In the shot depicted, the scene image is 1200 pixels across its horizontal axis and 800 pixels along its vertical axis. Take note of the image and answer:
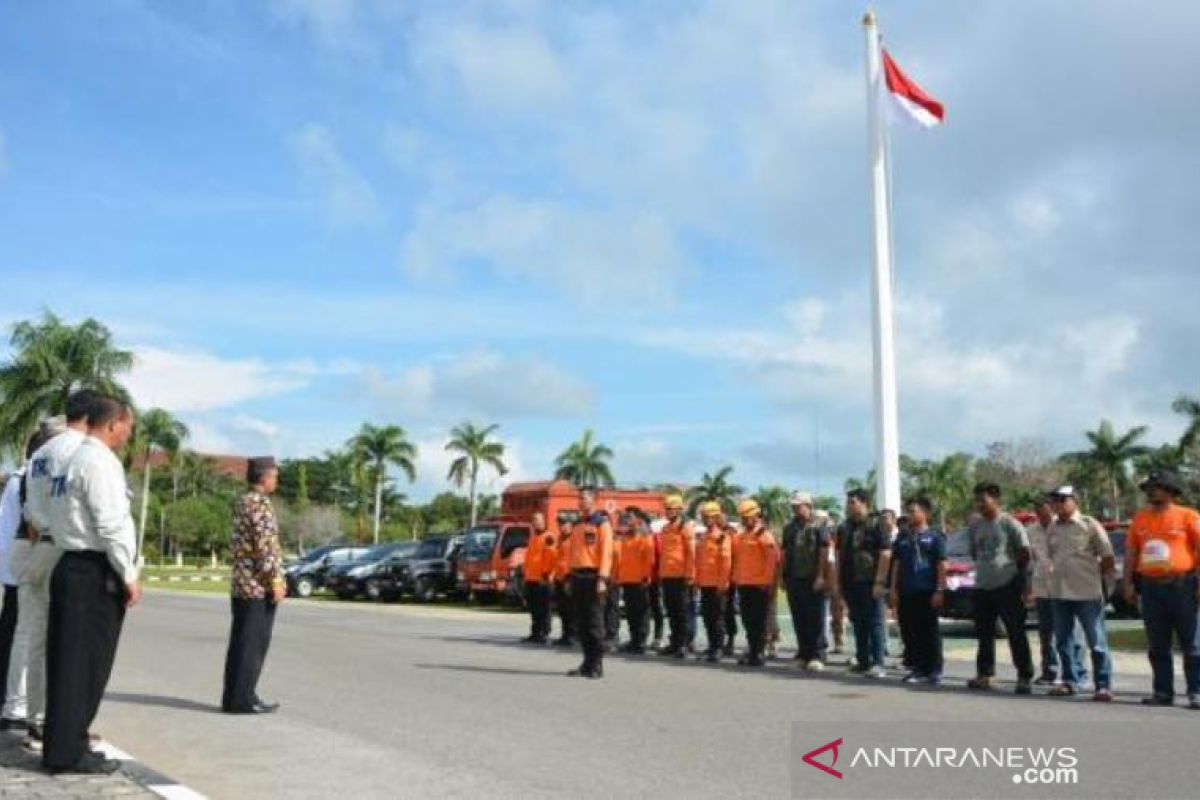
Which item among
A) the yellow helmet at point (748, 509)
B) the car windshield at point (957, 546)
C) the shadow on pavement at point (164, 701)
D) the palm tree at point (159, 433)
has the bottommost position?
the shadow on pavement at point (164, 701)

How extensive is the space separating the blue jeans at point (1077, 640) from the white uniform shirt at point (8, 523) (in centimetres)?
880

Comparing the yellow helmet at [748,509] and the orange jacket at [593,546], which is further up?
the yellow helmet at [748,509]

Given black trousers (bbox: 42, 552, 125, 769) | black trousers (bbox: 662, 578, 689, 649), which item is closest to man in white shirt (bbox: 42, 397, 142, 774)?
black trousers (bbox: 42, 552, 125, 769)

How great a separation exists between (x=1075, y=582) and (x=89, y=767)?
28.2 feet

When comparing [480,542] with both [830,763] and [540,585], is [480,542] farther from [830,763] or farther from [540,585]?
[830,763]

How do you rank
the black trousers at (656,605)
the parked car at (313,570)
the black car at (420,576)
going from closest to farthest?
the black trousers at (656,605) < the black car at (420,576) < the parked car at (313,570)

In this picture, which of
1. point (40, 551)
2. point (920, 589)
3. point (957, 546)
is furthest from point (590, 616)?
point (957, 546)

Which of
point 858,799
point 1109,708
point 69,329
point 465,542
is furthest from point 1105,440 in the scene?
point 858,799

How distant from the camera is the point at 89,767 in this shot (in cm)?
673

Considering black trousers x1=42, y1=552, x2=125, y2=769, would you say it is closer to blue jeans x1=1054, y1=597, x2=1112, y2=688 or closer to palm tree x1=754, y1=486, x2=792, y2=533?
blue jeans x1=1054, y1=597, x2=1112, y2=688

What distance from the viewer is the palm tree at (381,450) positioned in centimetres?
6894

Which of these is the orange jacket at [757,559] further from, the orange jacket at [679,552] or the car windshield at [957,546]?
the car windshield at [957,546]

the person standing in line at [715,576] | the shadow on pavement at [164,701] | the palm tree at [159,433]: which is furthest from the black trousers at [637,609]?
the palm tree at [159,433]

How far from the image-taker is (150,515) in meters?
82.4
